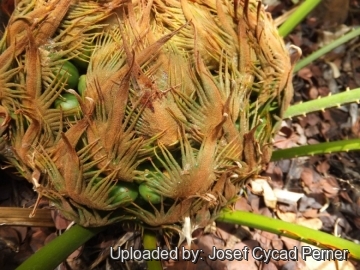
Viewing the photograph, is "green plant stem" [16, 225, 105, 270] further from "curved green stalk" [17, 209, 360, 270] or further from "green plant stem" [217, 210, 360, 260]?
"green plant stem" [217, 210, 360, 260]

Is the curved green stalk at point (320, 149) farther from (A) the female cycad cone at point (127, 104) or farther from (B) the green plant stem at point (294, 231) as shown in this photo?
(A) the female cycad cone at point (127, 104)

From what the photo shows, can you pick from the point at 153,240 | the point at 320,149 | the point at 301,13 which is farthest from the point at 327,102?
the point at 153,240

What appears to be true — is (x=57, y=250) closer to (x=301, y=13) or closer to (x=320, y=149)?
(x=320, y=149)

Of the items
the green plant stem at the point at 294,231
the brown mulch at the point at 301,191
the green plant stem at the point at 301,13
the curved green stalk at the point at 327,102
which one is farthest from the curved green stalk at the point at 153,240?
the green plant stem at the point at 301,13

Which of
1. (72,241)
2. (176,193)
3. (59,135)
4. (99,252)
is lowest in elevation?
(99,252)

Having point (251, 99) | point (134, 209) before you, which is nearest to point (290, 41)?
point (251, 99)

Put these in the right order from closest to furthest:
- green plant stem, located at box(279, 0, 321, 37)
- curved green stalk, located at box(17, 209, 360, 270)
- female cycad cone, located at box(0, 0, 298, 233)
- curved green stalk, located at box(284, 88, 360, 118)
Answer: female cycad cone, located at box(0, 0, 298, 233) → curved green stalk, located at box(17, 209, 360, 270) → curved green stalk, located at box(284, 88, 360, 118) → green plant stem, located at box(279, 0, 321, 37)

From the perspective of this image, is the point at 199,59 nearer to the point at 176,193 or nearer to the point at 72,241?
the point at 176,193

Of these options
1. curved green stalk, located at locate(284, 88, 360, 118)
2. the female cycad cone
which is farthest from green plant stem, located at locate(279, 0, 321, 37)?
the female cycad cone
